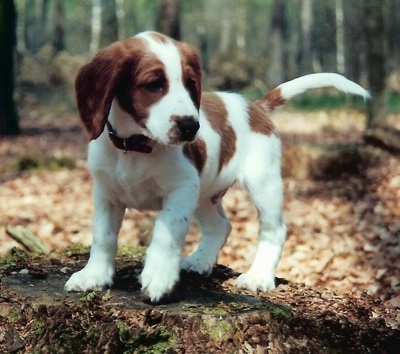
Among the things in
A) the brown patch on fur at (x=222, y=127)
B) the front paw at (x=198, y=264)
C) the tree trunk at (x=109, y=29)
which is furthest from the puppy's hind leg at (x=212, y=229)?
the tree trunk at (x=109, y=29)

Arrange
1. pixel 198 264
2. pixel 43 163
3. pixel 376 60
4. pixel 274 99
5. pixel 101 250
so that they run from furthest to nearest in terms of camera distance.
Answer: pixel 376 60
pixel 43 163
pixel 274 99
pixel 198 264
pixel 101 250

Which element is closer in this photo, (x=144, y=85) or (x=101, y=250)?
(x=144, y=85)

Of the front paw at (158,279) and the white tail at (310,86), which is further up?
the white tail at (310,86)

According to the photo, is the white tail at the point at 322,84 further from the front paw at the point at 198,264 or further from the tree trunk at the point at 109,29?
the tree trunk at the point at 109,29

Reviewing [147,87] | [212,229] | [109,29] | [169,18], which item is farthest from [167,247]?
[109,29]

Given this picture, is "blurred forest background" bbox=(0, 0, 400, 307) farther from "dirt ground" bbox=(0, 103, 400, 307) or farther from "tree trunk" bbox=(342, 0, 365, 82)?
"tree trunk" bbox=(342, 0, 365, 82)

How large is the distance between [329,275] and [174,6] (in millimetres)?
7790

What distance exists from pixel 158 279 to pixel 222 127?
1337mm

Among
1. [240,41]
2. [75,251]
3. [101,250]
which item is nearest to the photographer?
[101,250]

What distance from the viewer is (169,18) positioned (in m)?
12.4

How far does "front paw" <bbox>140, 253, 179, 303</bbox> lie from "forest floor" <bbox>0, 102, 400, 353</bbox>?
9 cm

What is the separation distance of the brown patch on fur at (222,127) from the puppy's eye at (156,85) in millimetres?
1000

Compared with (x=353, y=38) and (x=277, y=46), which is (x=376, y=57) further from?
(x=353, y=38)

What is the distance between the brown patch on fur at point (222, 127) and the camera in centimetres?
415
